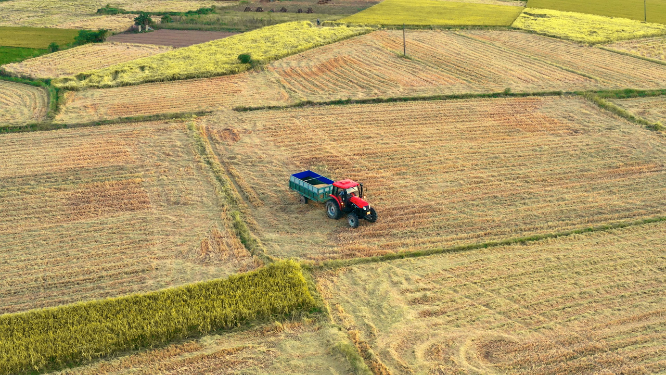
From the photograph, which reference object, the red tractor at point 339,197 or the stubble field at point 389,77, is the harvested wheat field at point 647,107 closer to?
the stubble field at point 389,77

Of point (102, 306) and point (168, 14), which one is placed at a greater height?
point (168, 14)

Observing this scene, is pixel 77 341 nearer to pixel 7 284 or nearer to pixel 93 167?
pixel 7 284

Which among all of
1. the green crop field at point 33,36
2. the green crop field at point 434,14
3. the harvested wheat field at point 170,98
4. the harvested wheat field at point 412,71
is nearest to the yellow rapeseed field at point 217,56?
the harvested wheat field at point 170,98

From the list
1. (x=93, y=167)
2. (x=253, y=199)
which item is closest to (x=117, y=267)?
(x=253, y=199)

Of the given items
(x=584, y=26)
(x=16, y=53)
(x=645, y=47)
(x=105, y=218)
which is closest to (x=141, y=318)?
(x=105, y=218)

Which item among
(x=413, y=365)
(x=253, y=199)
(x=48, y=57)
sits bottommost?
(x=413, y=365)

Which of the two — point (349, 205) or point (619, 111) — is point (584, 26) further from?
point (349, 205)
